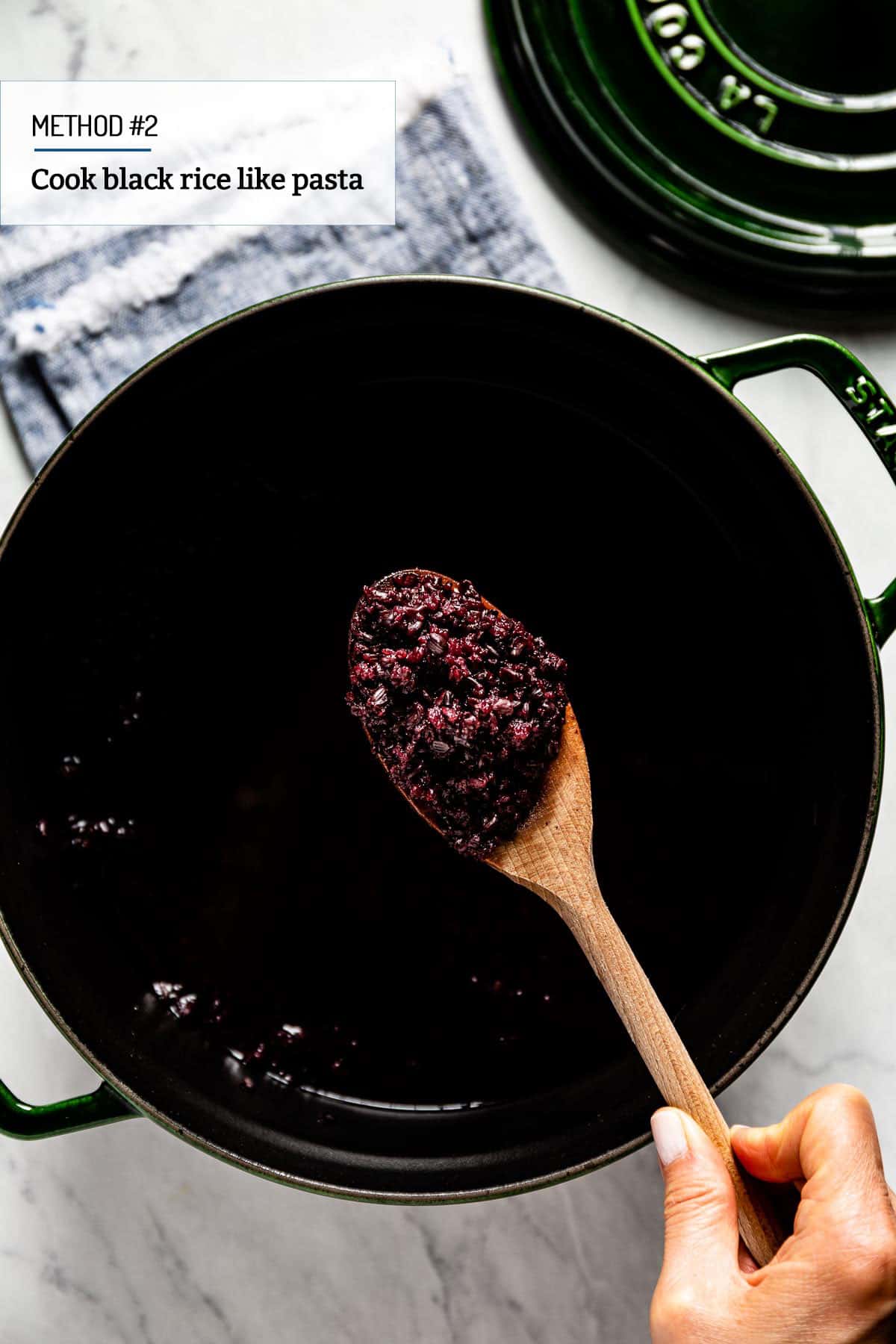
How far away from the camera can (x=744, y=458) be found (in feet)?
3.31

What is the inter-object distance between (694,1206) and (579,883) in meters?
0.26

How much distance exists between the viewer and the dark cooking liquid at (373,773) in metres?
1.05

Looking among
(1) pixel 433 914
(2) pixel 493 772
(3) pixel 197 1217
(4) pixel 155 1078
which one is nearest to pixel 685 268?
(2) pixel 493 772

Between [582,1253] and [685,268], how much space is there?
3.42ft

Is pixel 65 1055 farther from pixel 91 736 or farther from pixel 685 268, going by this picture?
pixel 685 268

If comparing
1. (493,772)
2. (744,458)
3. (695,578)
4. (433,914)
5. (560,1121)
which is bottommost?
(560,1121)

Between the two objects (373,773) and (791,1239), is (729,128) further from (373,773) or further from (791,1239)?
(791,1239)

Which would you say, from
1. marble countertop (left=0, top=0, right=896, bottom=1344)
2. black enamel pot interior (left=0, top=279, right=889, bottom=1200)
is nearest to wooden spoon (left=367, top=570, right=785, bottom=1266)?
black enamel pot interior (left=0, top=279, right=889, bottom=1200)

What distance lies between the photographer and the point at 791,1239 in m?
0.78

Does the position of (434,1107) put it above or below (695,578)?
below

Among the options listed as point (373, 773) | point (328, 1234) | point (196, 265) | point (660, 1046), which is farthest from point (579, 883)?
point (196, 265)

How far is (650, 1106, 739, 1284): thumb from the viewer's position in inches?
30.7

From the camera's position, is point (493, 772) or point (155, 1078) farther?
point (155, 1078)

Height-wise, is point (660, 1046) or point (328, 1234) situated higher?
point (660, 1046)
